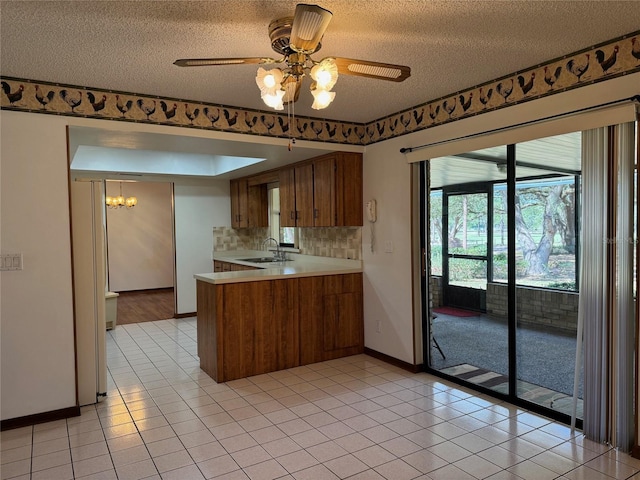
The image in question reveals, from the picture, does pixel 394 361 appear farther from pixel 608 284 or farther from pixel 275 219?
pixel 275 219

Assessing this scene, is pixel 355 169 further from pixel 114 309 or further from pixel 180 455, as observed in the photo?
pixel 114 309

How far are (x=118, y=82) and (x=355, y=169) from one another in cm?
236

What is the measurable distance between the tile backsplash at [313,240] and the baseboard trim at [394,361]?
100 centimetres

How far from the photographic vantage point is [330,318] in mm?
4473

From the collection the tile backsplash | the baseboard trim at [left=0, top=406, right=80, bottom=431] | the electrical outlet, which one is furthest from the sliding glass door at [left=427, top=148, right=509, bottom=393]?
the electrical outlet

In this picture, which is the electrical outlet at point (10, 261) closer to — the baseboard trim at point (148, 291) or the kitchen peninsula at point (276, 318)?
the kitchen peninsula at point (276, 318)

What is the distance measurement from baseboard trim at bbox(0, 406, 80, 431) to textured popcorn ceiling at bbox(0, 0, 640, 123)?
2.32 metres

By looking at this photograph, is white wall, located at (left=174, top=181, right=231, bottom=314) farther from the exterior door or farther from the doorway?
the exterior door

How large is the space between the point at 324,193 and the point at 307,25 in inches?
115

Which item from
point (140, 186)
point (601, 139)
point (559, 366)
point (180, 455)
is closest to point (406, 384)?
point (559, 366)

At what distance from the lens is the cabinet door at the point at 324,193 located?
4.52m

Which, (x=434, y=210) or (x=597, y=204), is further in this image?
(x=434, y=210)

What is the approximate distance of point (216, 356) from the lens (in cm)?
386

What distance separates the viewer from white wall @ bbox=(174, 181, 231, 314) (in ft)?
21.8
